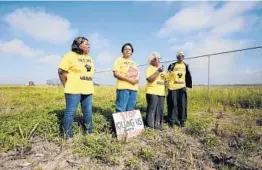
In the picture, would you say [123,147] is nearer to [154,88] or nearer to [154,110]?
[154,110]

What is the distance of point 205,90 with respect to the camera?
9.93 m

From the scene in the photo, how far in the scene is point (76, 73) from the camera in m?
4.54

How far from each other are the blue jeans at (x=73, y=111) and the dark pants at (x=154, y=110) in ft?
4.20

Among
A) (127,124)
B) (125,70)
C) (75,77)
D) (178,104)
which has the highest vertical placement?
(125,70)

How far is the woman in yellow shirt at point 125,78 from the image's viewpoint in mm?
5199

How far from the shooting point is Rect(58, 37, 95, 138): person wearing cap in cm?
450

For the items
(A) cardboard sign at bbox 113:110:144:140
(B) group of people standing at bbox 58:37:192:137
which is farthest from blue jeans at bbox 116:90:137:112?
(A) cardboard sign at bbox 113:110:144:140

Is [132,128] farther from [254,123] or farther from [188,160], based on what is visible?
[254,123]

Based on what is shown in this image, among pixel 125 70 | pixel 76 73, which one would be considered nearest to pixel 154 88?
pixel 125 70

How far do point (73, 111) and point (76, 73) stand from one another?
25.2 inches

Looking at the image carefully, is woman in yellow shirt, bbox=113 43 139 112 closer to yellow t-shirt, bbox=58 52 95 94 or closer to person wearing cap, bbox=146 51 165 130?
person wearing cap, bbox=146 51 165 130

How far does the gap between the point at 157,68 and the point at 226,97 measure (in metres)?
4.68

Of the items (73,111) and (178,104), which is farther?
(178,104)

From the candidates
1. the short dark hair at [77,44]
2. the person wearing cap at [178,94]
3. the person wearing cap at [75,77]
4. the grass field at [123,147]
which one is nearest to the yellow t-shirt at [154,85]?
the person wearing cap at [178,94]
